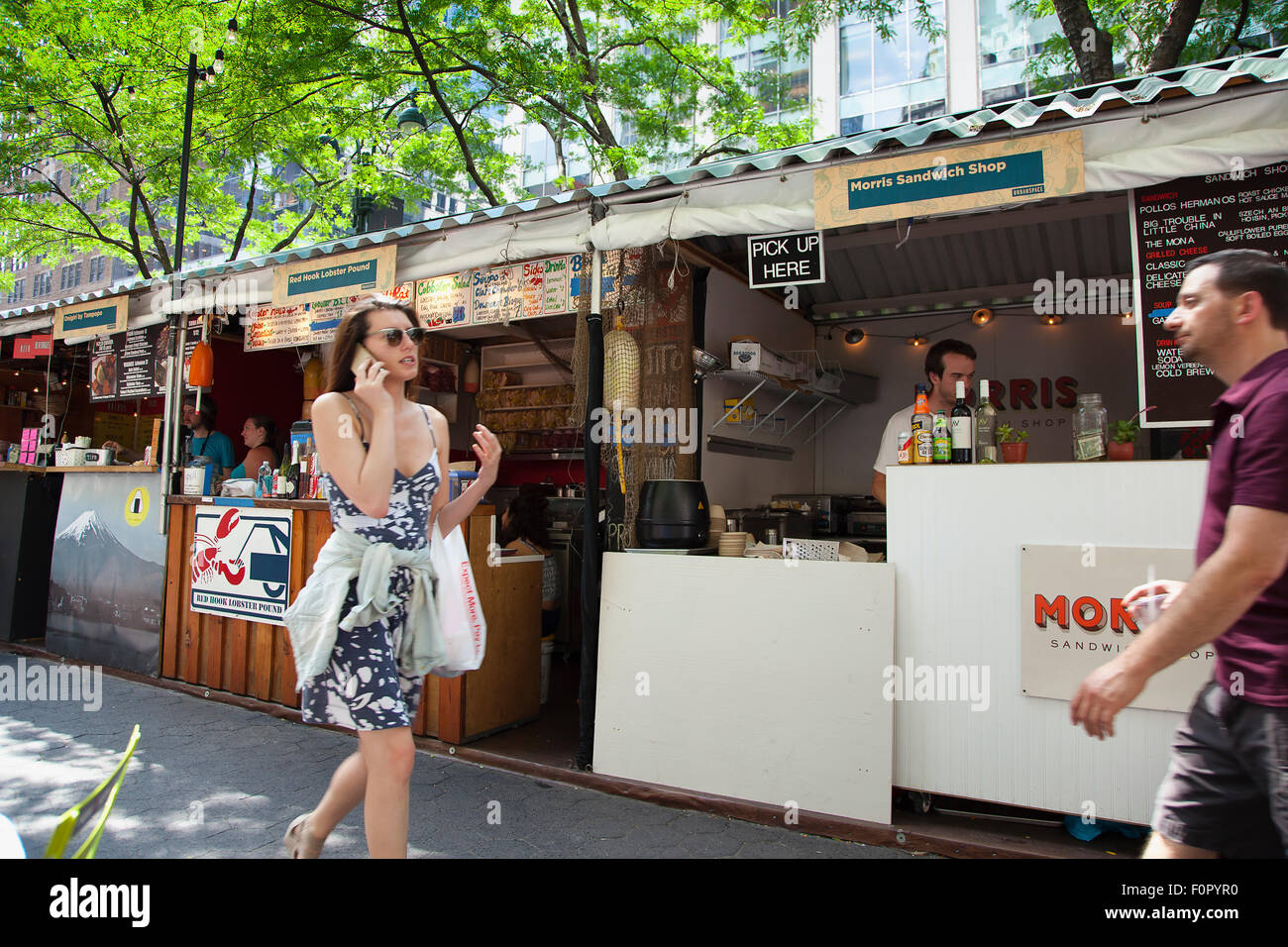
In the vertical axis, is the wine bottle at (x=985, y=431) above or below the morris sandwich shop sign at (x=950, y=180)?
below

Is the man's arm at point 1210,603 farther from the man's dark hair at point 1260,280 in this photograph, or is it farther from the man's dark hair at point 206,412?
the man's dark hair at point 206,412

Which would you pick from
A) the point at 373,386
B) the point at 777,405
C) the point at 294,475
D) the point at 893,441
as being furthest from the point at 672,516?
the point at 294,475

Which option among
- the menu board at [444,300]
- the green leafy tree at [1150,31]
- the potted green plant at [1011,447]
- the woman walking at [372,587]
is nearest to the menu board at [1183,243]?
the potted green plant at [1011,447]

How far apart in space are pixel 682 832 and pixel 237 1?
12080 millimetres

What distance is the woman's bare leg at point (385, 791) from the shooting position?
2.28m

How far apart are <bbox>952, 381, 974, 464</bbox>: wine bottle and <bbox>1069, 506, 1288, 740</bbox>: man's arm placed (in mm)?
2124

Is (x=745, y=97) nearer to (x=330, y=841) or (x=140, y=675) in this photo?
(x=140, y=675)

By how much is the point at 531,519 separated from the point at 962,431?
136 inches

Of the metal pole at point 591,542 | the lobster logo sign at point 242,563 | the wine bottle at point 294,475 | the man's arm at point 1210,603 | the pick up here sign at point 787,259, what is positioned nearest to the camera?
the man's arm at point 1210,603

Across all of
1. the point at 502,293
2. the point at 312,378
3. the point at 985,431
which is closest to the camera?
the point at 985,431

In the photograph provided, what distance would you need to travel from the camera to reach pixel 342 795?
2375 mm

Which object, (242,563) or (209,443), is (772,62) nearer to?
(209,443)

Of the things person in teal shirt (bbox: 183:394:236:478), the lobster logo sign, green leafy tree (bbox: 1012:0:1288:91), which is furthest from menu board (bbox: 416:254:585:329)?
green leafy tree (bbox: 1012:0:1288:91)

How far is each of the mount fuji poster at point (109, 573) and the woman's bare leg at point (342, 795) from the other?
16.2 feet
